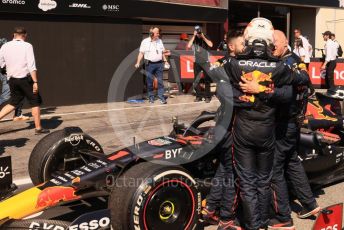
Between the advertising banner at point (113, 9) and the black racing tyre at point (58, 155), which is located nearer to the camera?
the black racing tyre at point (58, 155)

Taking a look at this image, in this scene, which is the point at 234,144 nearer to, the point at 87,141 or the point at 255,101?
the point at 255,101

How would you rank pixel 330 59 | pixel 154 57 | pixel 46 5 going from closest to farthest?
pixel 46 5
pixel 154 57
pixel 330 59

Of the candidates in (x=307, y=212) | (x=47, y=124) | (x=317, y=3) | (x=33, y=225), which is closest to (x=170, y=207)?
(x=33, y=225)

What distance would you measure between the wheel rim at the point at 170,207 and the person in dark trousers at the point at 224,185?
0.41 metres

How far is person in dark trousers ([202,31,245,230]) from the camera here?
3805mm

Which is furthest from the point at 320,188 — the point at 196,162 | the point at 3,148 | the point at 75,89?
the point at 75,89

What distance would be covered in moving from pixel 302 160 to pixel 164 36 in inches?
394

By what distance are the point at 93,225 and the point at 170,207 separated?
0.67 m

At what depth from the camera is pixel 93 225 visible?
10.1ft

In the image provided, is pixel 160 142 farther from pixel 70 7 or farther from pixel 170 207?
pixel 70 7

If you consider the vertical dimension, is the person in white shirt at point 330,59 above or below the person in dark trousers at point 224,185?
above

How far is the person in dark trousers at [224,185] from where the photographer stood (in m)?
3.80

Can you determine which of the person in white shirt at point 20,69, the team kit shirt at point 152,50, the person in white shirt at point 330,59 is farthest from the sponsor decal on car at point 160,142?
the person in white shirt at point 330,59

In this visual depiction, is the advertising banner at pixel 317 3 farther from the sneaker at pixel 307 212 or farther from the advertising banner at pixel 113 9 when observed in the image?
the sneaker at pixel 307 212
